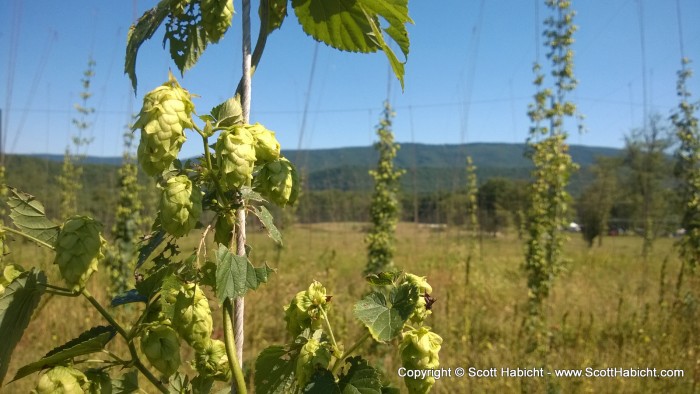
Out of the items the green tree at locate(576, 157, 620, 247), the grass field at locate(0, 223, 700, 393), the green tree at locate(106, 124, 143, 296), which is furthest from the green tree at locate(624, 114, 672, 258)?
the green tree at locate(106, 124, 143, 296)

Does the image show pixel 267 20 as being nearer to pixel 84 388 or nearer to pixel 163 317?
pixel 163 317

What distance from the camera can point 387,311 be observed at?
75cm

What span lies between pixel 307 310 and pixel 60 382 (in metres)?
0.39

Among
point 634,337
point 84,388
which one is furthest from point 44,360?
point 634,337

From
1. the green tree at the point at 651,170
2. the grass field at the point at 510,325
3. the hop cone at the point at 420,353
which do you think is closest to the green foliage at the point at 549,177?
the grass field at the point at 510,325

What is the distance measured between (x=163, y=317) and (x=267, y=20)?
1.77 ft

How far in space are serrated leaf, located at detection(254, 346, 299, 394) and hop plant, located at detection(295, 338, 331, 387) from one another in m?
0.07

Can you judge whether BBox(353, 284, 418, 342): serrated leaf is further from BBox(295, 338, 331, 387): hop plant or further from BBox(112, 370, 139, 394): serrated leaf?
BBox(112, 370, 139, 394): serrated leaf

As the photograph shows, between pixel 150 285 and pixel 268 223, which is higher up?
pixel 268 223

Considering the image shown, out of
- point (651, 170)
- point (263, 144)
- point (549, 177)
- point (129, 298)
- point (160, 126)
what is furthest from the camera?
point (651, 170)

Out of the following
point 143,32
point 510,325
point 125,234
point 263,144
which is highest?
point 143,32

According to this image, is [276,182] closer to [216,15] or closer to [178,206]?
[178,206]

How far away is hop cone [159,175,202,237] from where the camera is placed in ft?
1.96

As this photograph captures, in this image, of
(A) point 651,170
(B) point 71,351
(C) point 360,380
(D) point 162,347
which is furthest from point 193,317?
(A) point 651,170
